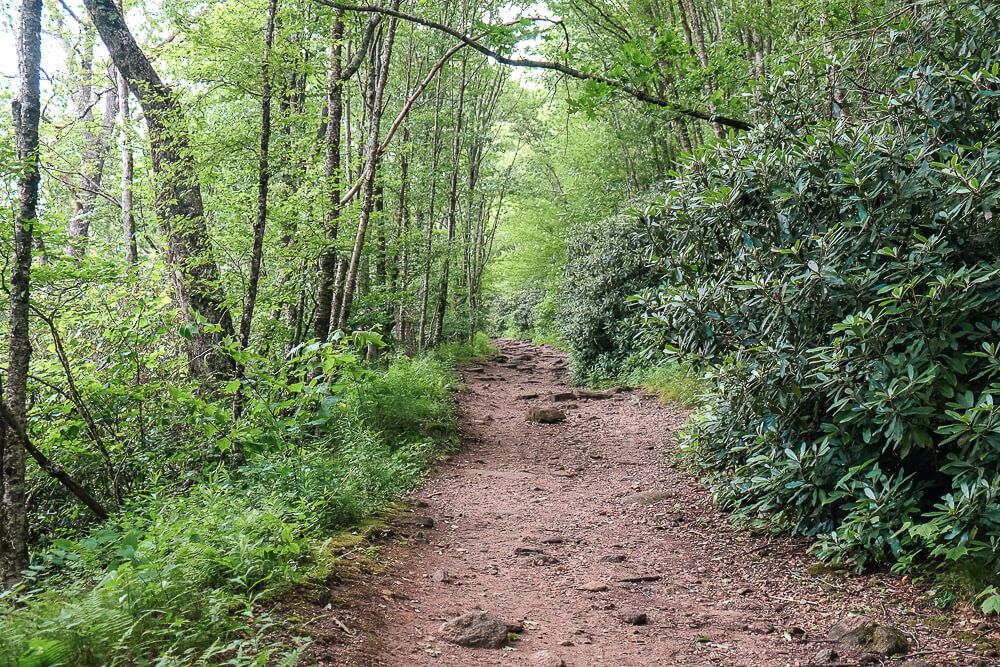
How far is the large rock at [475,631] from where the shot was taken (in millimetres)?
3674

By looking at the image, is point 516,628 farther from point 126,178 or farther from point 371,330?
point 126,178

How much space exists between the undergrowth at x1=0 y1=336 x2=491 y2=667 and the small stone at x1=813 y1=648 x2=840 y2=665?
2.69 meters

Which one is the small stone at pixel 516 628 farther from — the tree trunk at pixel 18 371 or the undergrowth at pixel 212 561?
the tree trunk at pixel 18 371

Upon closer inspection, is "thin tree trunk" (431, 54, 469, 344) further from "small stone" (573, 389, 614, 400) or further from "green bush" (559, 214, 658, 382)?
"small stone" (573, 389, 614, 400)

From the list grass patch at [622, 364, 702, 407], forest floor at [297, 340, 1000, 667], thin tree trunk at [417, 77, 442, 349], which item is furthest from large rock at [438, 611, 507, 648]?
thin tree trunk at [417, 77, 442, 349]

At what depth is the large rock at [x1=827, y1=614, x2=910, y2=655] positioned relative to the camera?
334 cm

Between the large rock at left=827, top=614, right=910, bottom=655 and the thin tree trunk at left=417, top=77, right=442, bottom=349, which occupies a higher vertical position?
the thin tree trunk at left=417, top=77, right=442, bottom=349

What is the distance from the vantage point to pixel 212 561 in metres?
3.27

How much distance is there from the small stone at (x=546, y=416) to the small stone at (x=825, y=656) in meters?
8.07

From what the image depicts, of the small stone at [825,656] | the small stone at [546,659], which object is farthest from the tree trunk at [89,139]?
the small stone at [825,656]

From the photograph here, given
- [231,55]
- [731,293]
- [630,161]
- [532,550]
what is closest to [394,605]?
[532,550]

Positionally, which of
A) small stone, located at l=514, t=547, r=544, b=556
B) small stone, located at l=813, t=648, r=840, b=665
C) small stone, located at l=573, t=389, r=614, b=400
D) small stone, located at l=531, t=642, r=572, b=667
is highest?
small stone, located at l=573, t=389, r=614, b=400

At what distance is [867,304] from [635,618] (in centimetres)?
267

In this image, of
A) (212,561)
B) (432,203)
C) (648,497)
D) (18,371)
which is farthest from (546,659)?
(432,203)
